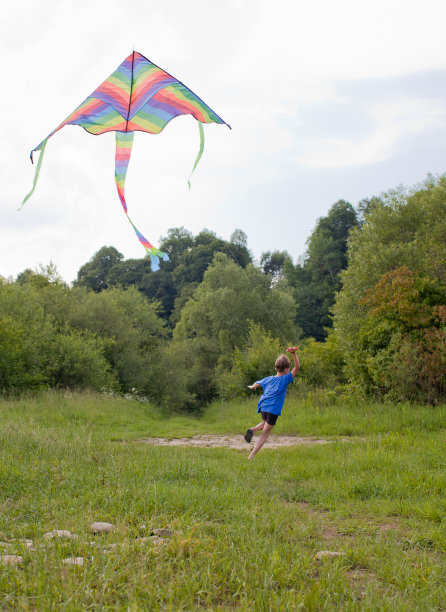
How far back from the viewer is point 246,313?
4131cm

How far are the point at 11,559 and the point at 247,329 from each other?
3687 cm

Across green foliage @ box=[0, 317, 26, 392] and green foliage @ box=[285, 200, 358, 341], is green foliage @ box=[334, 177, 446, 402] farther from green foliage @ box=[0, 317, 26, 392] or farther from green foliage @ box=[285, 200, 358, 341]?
green foliage @ box=[285, 200, 358, 341]

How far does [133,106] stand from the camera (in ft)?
23.5

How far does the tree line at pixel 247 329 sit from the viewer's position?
15094mm

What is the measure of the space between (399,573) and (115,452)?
5.80m

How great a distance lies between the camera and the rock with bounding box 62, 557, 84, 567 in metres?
3.19

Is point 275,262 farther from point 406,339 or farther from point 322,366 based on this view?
point 406,339

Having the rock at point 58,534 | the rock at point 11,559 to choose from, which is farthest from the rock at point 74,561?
the rock at point 58,534

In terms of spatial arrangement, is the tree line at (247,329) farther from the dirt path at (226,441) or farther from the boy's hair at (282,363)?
the dirt path at (226,441)

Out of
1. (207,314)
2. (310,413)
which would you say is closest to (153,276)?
(207,314)

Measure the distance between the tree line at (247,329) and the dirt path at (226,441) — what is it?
10.5 ft

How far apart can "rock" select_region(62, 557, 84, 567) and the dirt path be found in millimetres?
7995

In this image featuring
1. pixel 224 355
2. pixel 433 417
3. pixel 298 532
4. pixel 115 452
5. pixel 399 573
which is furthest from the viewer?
pixel 224 355

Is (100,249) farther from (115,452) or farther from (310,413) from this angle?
(115,452)
